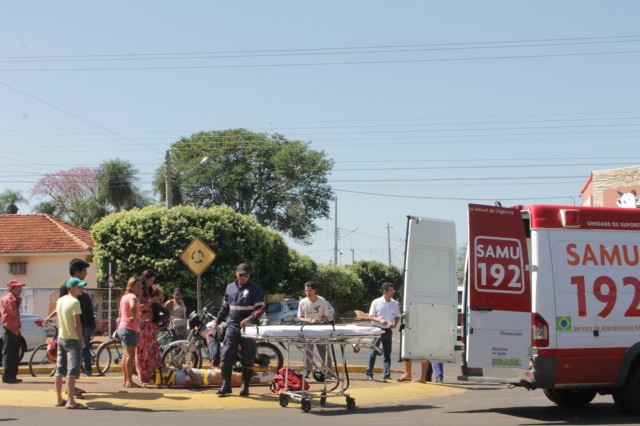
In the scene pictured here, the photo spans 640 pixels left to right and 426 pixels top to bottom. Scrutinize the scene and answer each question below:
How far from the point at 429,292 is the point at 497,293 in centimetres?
223

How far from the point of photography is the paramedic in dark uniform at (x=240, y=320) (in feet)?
40.0

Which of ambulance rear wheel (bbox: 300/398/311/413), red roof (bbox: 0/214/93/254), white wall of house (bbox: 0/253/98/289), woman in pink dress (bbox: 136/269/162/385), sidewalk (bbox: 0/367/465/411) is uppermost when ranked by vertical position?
red roof (bbox: 0/214/93/254)

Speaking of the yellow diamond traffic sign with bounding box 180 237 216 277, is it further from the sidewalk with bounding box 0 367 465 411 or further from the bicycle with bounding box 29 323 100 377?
the sidewalk with bounding box 0 367 465 411

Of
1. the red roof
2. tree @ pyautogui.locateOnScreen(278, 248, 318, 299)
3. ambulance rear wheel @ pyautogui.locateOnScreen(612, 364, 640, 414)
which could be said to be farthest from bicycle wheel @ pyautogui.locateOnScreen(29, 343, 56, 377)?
tree @ pyautogui.locateOnScreen(278, 248, 318, 299)

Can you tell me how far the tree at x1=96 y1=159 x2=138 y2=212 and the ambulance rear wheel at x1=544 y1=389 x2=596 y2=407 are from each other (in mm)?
44835

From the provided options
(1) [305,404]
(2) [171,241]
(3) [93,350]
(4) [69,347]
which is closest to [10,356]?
(3) [93,350]

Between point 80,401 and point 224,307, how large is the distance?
7.86ft

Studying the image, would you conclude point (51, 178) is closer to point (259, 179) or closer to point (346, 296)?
point (259, 179)

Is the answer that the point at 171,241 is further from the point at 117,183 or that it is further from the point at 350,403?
the point at 350,403

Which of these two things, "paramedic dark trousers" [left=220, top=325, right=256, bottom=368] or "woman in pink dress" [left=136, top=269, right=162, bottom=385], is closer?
"paramedic dark trousers" [left=220, top=325, right=256, bottom=368]

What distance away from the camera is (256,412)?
37.2 feet

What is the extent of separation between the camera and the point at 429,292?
12867mm

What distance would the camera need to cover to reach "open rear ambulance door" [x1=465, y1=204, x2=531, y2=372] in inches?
419

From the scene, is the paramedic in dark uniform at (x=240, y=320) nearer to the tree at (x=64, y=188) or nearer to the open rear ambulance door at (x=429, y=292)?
the open rear ambulance door at (x=429, y=292)
